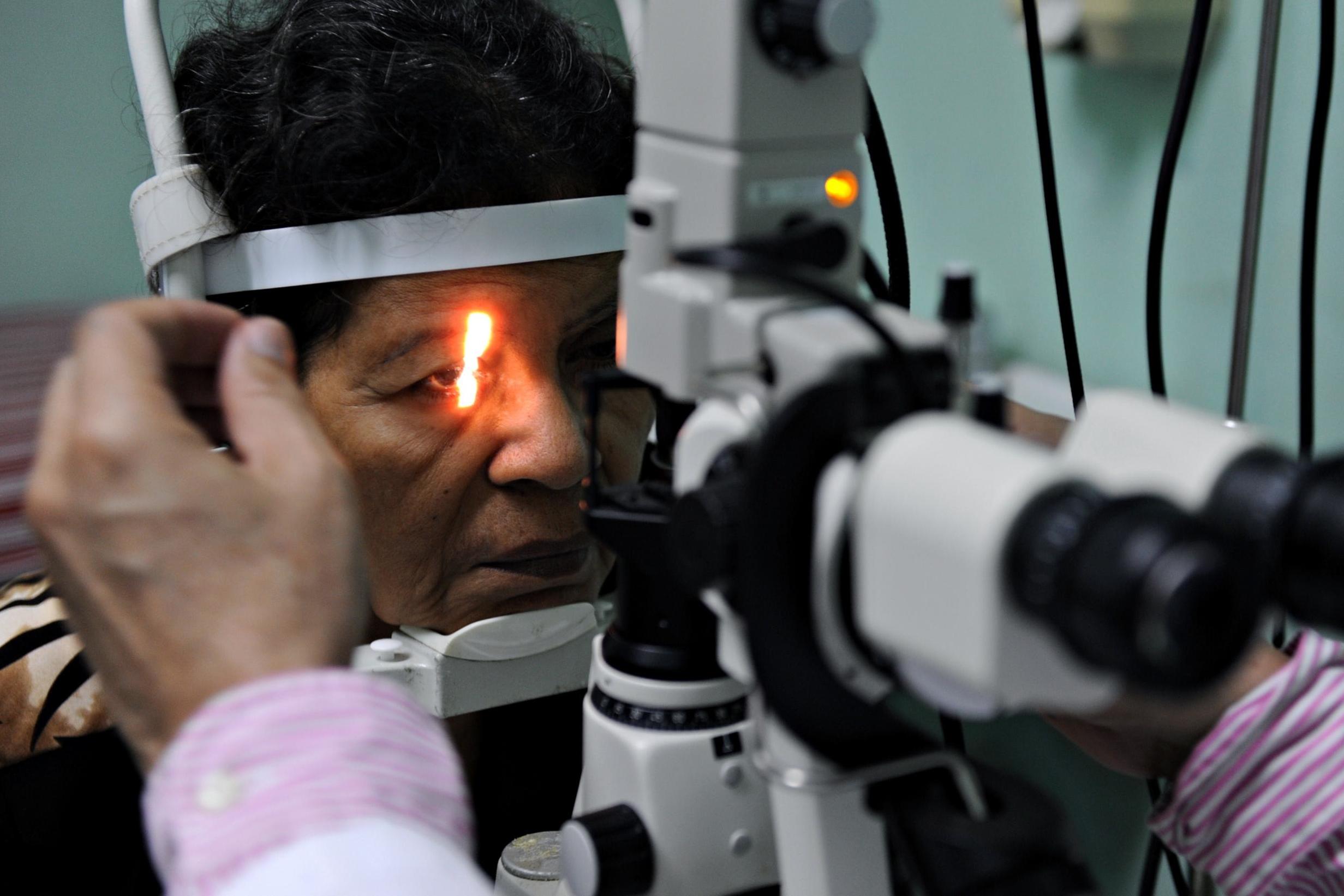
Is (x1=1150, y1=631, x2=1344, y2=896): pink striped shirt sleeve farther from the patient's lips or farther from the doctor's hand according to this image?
the patient's lips

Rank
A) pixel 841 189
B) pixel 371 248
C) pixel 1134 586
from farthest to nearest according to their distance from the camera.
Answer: pixel 371 248 < pixel 841 189 < pixel 1134 586

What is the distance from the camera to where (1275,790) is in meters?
0.65

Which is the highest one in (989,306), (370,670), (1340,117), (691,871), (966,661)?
(1340,117)

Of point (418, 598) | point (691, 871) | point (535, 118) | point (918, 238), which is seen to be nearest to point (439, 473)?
point (418, 598)

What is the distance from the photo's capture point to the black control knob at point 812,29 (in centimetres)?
52

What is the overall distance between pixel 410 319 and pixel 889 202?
447mm

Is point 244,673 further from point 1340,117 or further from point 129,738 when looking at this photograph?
point 1340,117

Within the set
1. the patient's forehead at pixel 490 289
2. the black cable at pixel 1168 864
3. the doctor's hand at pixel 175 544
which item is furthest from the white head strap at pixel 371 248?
the black cable at pixel 1168 864

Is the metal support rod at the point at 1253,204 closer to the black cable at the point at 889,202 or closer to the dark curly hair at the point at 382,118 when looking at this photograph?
the black cable at the point at 889,202

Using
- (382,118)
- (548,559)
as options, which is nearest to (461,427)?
(548,559)

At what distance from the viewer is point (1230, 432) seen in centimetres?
48

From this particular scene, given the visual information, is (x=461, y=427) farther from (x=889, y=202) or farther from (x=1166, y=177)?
(x=1166, y=177)

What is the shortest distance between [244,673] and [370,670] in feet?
1.91

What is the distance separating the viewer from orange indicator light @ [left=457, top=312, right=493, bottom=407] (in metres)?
1.05
